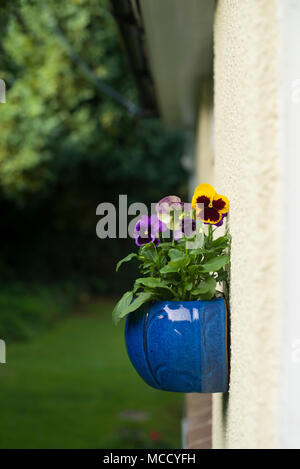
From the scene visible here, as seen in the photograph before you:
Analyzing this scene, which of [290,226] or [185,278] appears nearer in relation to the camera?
[290,226]

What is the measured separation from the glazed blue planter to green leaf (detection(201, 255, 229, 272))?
0.08 m

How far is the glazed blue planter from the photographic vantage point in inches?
51.2

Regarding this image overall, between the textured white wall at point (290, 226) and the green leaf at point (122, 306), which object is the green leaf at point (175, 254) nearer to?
the green leaf at point (122, 306)

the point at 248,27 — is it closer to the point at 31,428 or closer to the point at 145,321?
the point at 145,321

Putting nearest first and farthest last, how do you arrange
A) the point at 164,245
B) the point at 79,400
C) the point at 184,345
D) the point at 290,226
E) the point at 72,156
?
the point at 290,226 < the point at 184,345 < the point at 164,245 < the point at 79,400 < the point at 72,156

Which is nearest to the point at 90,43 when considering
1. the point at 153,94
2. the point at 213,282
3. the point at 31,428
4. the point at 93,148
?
the point at 93,148

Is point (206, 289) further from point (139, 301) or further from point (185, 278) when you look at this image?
point (139, 301)

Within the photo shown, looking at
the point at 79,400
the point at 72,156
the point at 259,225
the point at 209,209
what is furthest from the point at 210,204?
the point at 72,156

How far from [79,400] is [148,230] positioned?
443cm

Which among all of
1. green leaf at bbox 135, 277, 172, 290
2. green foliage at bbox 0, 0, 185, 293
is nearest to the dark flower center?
green leaf at bbox 135, 277, 172, 290

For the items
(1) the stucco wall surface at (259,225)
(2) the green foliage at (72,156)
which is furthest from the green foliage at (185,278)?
(2) the green foliage at (72,156)

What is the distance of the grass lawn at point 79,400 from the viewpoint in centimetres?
443

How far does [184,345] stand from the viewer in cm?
129

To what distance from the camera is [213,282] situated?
4.62ft
